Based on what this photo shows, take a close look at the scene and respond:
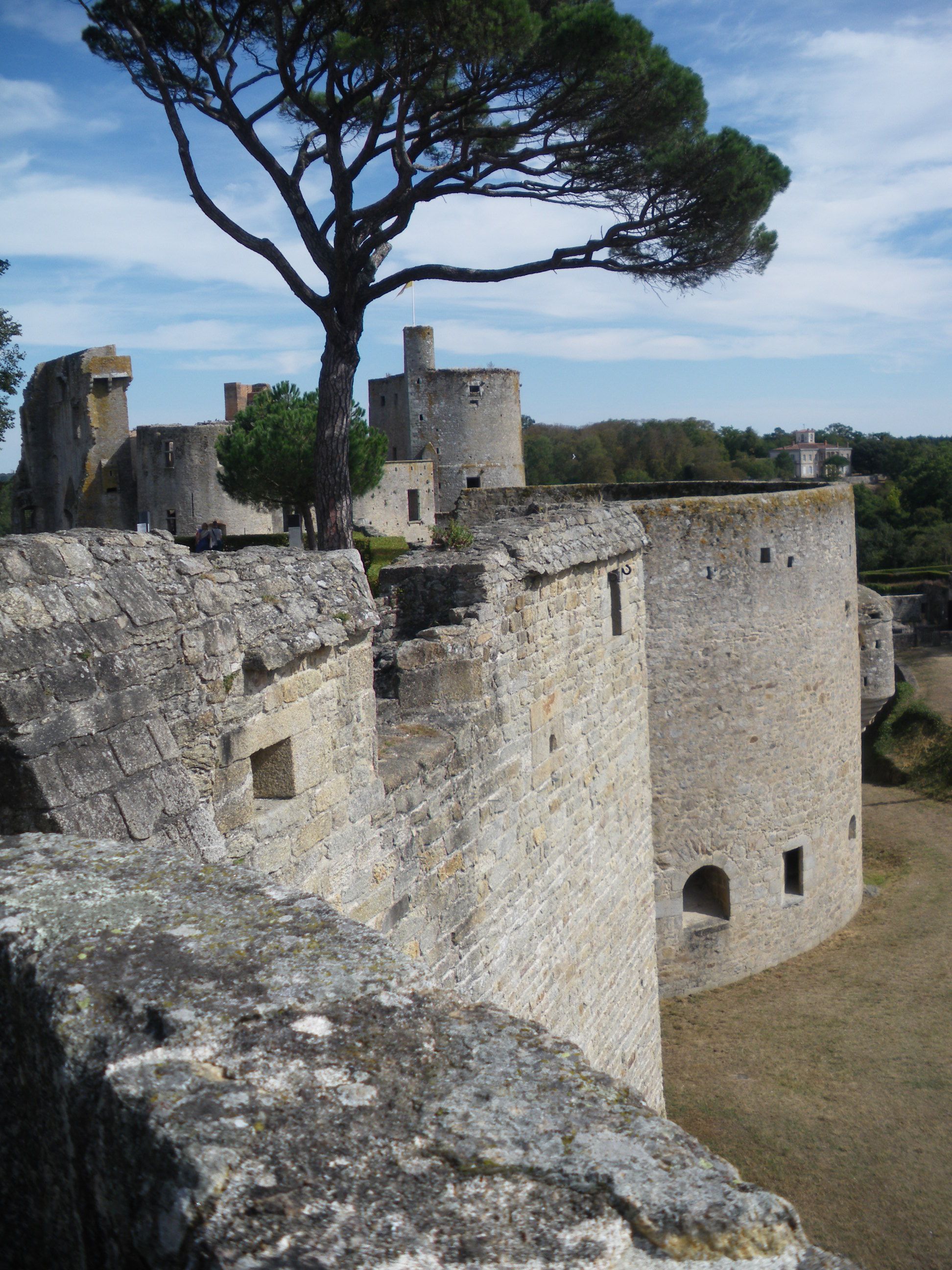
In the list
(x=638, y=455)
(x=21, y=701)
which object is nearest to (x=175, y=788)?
(x=21, y=701)

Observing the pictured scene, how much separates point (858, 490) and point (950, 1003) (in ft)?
184

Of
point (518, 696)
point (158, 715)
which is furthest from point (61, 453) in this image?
point (158, 715)

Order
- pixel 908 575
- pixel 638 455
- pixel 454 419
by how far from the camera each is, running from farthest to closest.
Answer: pixel 638 455, pixel 908 575, pixel 454 419

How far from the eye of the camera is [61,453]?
35.1m

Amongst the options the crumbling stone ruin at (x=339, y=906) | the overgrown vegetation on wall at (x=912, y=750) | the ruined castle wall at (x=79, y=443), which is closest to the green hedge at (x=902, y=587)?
the overgrown vegetation on wall at (x=912, y=750)

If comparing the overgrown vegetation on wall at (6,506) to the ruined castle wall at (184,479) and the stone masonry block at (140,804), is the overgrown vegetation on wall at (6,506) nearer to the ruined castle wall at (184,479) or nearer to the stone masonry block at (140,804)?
the ruined castle wall at (184,479)

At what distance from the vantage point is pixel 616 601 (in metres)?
8.35

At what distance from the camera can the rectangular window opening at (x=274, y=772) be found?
3.71 meters

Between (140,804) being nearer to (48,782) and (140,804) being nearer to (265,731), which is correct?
(48,782)

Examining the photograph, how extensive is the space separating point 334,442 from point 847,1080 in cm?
906

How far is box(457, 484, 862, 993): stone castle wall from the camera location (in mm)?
12039

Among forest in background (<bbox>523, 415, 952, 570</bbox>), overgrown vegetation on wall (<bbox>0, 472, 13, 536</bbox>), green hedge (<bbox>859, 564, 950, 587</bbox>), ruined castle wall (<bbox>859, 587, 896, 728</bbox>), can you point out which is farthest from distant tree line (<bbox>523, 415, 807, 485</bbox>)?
ruined castle wall (<bbox>859, 587, 896, 728</bbox>)

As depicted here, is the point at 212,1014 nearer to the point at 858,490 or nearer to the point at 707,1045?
the point at 707,1045

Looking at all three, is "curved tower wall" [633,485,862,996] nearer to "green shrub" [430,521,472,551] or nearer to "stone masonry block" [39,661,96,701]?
"green shrub" [430,521,472,551]
